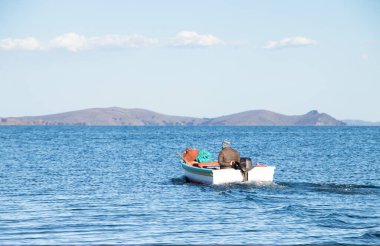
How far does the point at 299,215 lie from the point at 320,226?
2.49 metres

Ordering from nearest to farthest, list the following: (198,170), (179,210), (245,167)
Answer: (179,210), (245,167), (198,170)

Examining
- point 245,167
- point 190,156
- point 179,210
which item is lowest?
point 179,210

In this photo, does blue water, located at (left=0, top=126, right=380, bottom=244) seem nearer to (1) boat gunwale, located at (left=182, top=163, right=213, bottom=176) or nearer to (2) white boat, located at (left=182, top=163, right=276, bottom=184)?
(2) white boat, located at (left=182, top=163, right=276, bottom=184)

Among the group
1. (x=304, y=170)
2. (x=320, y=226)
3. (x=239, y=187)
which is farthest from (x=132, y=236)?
(x=304, y=170)

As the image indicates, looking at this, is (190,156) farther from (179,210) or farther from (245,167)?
(179,210)

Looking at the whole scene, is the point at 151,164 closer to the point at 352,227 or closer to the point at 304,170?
the point at 304,170

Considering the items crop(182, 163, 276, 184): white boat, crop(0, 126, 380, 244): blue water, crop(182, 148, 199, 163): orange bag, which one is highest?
crop(182, 148, 199, 163): orange bag

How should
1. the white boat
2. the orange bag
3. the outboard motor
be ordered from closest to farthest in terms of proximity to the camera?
the outboard motor, the white boat, the orange bag

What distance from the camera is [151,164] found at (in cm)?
5834

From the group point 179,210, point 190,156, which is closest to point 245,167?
point 179,210

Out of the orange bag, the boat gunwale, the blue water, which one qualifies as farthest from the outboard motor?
the orange bag

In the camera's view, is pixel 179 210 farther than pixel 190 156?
No

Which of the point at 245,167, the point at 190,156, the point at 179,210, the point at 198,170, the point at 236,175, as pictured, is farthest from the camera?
the point at 190,156

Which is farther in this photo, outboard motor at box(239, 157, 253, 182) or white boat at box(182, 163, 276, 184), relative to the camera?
white boat at box(182, 163, 276, 184)
